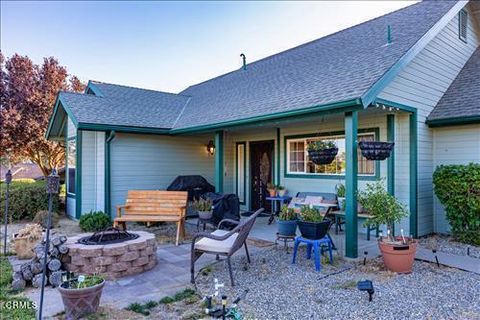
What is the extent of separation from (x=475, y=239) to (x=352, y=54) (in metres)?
4.33

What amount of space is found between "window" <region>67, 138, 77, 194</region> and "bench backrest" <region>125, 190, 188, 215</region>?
119 inches

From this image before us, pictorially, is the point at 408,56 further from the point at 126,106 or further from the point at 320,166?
the point at 126,106

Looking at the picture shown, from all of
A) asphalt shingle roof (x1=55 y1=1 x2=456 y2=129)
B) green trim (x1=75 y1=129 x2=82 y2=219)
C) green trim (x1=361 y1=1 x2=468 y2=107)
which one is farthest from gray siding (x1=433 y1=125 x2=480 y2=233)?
green trim (x1=75 y1=129 x2=82 y2=219)

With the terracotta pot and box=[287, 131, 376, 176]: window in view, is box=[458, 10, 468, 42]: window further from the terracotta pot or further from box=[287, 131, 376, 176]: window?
the terracotta pot

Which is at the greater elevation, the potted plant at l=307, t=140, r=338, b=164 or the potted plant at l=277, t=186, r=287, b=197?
the potted plant at l=307, t=140, r=338, b=164

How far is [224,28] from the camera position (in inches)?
508

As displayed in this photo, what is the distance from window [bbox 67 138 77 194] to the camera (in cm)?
902

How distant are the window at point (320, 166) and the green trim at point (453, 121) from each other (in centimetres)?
120

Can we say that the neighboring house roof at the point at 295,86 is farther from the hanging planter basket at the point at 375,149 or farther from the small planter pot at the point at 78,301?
the small planter pot at the point at 78,301

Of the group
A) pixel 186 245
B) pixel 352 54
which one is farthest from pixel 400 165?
pixel 186 245

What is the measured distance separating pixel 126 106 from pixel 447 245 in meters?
8.47

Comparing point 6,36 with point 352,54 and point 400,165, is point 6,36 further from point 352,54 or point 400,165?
point 400,165

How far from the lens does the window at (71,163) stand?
9.02 m

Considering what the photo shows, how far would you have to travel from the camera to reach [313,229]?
4.49 metres
